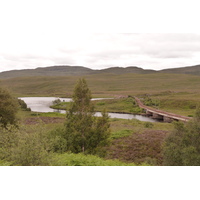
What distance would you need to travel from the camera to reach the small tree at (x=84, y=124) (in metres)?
17.0

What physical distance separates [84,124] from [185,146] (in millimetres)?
8918

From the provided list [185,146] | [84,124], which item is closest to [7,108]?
[84,124]

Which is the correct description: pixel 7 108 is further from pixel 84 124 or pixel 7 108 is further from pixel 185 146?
pixel 185 146

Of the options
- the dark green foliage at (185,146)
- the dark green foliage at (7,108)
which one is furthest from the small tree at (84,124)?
the dark green foliage at (7,108)

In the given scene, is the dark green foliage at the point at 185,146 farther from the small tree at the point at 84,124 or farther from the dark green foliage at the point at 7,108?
the dark green foliage at the point at 7,108

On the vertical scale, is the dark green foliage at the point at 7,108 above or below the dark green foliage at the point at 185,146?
above

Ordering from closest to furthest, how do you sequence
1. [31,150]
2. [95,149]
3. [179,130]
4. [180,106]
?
[31,150]
[179,130]
[95,149]
[180,106]

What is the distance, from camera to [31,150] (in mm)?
10250

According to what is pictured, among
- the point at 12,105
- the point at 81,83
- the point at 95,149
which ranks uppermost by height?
the point at 81,83

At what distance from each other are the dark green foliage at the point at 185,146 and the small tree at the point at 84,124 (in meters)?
5.98

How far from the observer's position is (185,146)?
44.4 feet

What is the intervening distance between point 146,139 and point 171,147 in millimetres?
17859
